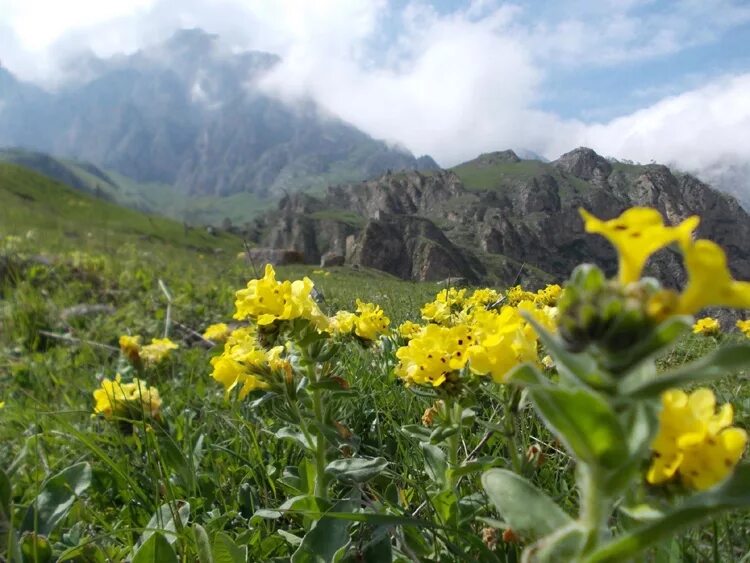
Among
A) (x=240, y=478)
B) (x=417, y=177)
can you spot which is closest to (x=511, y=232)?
(x=240, y=478)

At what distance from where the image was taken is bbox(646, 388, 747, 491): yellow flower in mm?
1019

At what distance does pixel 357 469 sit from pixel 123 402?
1632 millimetres

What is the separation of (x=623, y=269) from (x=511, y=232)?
1107cm

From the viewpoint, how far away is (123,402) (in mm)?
3006

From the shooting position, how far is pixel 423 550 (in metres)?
1.74

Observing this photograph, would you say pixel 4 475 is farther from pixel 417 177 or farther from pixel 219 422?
pixel 417 177

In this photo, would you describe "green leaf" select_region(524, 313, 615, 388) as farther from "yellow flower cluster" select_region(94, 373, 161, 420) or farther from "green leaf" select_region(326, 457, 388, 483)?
"yellow flower cluster" select_region(94, 373, 161, 420)

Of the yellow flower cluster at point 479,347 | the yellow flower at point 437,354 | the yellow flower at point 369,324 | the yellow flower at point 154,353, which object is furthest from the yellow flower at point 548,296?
the yellow flower at point 154,353

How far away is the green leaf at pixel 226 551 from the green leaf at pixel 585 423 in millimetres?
1169

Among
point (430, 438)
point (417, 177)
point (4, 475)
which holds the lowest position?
point (4, 475)

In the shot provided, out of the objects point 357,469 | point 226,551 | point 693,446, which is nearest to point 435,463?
point 357,469

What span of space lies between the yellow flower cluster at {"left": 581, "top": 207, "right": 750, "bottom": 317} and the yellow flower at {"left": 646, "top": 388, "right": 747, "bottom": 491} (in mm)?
312

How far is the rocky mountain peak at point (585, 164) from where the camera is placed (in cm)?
1168

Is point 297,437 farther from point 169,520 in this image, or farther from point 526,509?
point 526,509
